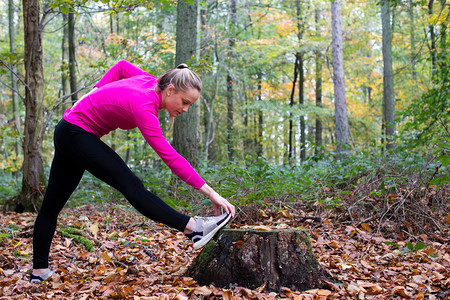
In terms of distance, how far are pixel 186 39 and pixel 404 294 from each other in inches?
220

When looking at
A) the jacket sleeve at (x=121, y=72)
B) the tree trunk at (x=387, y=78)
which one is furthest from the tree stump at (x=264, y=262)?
the tree trunk at (x=387, y=78)

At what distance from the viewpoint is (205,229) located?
106 inches

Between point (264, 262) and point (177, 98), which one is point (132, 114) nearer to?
point (177, 98)

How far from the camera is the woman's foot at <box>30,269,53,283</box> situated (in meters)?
2.91

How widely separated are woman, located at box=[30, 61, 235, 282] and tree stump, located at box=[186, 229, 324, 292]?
24 cm

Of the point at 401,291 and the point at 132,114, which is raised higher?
the point at 132,114

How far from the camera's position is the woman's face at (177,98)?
2.55 meters

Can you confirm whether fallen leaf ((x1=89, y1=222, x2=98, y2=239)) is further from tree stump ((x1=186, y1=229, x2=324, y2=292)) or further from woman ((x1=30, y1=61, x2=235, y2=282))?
tree stump ((x1=186, y1=229, x2=324, y2=292))

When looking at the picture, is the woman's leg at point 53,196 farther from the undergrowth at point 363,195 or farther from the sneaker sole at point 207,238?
the undergrowth at point 363,195

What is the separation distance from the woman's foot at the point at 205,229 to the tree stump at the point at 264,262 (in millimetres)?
189

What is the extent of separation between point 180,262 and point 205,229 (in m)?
0.97

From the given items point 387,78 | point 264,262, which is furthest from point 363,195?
point 387,78

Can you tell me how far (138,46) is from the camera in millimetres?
12258

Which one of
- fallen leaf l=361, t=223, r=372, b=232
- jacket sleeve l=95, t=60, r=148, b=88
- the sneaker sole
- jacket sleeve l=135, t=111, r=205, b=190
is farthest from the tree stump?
fallen leaf l=361, t=223, r=372, b=232
